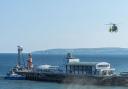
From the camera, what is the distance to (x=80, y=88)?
74.2 metres

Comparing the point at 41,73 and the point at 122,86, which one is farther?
the point at 41,73

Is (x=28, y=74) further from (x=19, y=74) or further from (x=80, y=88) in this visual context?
(x=80, y=88)

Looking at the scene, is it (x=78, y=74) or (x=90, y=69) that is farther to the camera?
(x=78, y=74)

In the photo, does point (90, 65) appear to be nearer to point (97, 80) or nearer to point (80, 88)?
point (97, 80)

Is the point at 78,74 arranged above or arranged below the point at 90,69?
below

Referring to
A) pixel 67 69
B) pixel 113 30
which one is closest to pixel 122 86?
pixel 67 69

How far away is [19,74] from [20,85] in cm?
1506

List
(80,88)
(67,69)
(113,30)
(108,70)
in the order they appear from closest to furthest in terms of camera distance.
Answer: (113,30) < (80,88) < (108,70) < (67,69)

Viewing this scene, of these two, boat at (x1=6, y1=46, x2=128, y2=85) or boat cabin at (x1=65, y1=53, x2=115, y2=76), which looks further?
boat cabin at (x1=65, y1=53, x2=115, y2=76)

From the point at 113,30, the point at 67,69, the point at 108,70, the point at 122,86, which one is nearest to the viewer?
the point at 113,30

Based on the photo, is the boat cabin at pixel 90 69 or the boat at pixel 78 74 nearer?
the boat at pixel 78 74

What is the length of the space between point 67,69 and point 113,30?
55.2 metres

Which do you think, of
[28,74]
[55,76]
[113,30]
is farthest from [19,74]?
[113,30]

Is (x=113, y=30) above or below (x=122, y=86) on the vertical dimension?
Result: above
